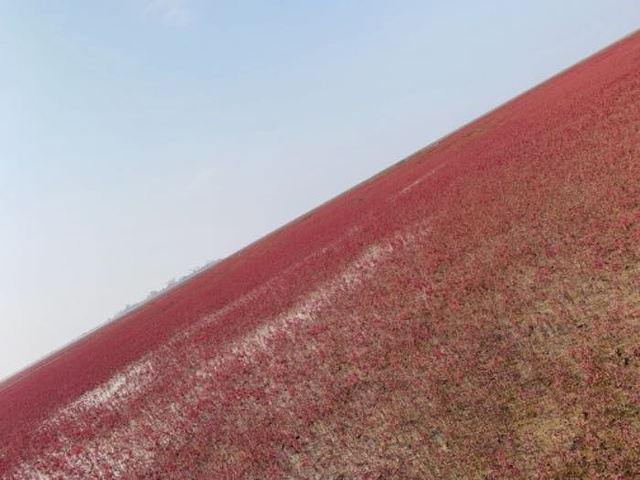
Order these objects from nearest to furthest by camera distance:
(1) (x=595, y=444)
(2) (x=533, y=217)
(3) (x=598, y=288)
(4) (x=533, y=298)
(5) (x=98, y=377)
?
(1) (x=595, y=444), (3) (x=598, y=288), (4) (x=533, y=298), (2) (x=533, y=217), (5) (x=98, y=377)

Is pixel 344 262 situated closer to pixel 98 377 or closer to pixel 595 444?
pixel 595 444

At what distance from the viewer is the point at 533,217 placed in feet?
51.9

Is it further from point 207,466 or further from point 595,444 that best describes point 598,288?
point 207,466

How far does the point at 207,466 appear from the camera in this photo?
11.5 meters

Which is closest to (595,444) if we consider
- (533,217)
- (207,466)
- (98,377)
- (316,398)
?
(316,398)

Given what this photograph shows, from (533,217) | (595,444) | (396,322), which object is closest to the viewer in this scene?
(595,444)

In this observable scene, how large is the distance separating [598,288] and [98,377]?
32.4 meters

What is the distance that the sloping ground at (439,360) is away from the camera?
7477 mm

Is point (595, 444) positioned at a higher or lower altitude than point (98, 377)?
lower

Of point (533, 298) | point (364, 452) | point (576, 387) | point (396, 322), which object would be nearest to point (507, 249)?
point (533, 298)

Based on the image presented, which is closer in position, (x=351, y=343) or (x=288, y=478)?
(x=288, y=478)

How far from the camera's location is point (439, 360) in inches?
413

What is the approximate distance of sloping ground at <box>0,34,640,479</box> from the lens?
7.48m

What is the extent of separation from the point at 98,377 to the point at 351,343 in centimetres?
2526
